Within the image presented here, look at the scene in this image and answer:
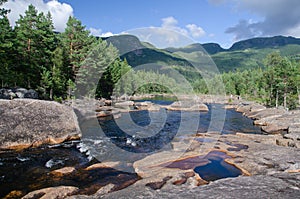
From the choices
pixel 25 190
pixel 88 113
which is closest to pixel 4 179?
pixel 25 190

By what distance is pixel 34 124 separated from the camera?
22.4 metres

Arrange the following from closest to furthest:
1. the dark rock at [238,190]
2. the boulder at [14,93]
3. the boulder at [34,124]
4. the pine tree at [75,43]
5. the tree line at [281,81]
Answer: the dark rock at [238,190]
the boulder at [34,124]
the boulder at [14,93]
the pine tree at [75,43]
the tree line at [281,81]

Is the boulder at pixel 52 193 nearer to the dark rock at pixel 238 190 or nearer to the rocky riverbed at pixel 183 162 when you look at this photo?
the rocky riverbed at pixel 183 162

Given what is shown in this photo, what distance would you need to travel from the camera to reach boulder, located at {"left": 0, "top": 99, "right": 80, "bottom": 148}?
2067 centimetres

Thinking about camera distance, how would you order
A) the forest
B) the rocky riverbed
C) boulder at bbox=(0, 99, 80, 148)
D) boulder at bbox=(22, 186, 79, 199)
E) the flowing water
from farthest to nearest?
the forest → boulder at bbox=(0, 99, 80, 148) → the flowing water → boulder at bbox=(22, 186, 79, 199) → the rocky riverbed

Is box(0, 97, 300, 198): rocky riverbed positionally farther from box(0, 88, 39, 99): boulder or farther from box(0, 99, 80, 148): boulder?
box(0, 88, 39, 99): boulder

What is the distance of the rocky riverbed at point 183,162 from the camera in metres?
11.1

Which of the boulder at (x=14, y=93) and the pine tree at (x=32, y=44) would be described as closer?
the boulder at (x=14, y=93)

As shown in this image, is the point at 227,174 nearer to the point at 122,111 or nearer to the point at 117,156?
the point at 117,156

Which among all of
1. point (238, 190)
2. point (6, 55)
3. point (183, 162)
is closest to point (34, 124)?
point (183, 162)

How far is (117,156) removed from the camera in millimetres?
19969

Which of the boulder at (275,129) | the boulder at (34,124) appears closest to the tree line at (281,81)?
the boulder at (275,129)

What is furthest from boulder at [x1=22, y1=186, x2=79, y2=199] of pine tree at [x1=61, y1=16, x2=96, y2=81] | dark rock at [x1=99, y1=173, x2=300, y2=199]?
pine tree at [x1=61, y1=16, x2=96, y2=81]

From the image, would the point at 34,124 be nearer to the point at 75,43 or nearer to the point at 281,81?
the point at 75,43
